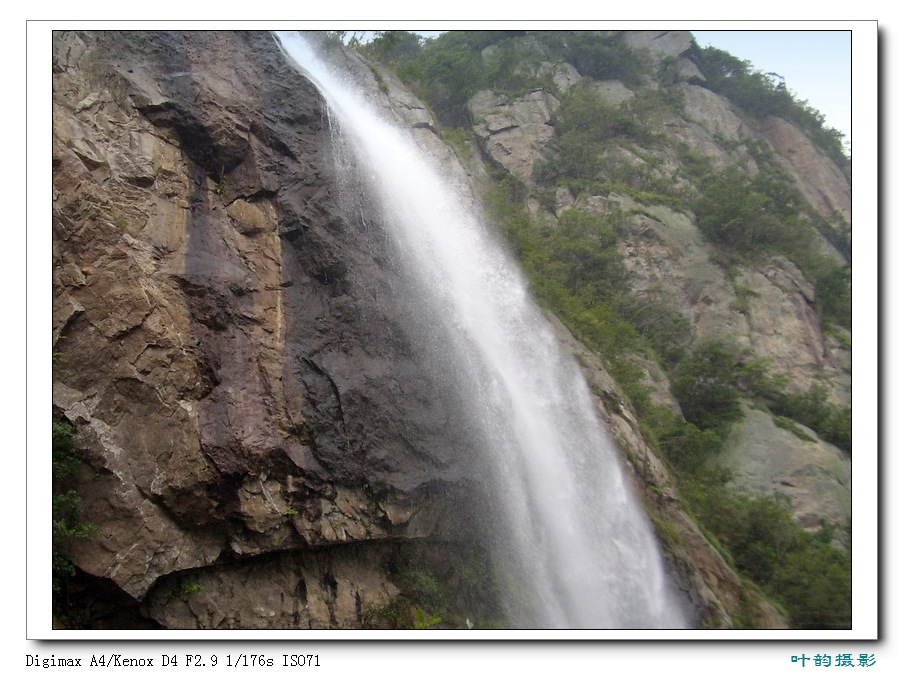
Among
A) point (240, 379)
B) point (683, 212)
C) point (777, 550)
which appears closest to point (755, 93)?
point (683, 212)

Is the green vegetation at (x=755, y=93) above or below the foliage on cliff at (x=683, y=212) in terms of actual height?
above

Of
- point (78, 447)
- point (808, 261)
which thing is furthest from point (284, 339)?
point (808, 261)

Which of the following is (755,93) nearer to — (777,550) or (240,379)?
(777,550)

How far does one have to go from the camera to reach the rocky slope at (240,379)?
7.38m

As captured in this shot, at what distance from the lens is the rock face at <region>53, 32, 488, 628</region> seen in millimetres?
7391

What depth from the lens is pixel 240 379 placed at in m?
8.21

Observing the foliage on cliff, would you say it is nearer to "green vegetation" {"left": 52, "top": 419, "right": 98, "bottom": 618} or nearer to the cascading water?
the cascading water

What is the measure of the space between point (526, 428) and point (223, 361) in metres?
5.80

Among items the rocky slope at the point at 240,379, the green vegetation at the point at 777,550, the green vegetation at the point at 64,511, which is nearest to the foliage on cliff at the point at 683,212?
the green vegetation at the point at 777,550

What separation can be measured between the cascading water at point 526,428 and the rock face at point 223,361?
121 centimetres

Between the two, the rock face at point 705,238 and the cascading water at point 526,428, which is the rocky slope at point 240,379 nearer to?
the cascading water at point 526,428

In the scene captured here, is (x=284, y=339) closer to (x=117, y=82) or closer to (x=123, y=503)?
(x=123, y=503)

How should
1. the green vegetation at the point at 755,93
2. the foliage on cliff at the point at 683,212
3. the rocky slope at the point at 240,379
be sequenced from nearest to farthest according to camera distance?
1. the rocky slope at the point at 240,379
2. the foliage on cliff at the point at 683,212
3. the green vegetation at the point at 755,93
